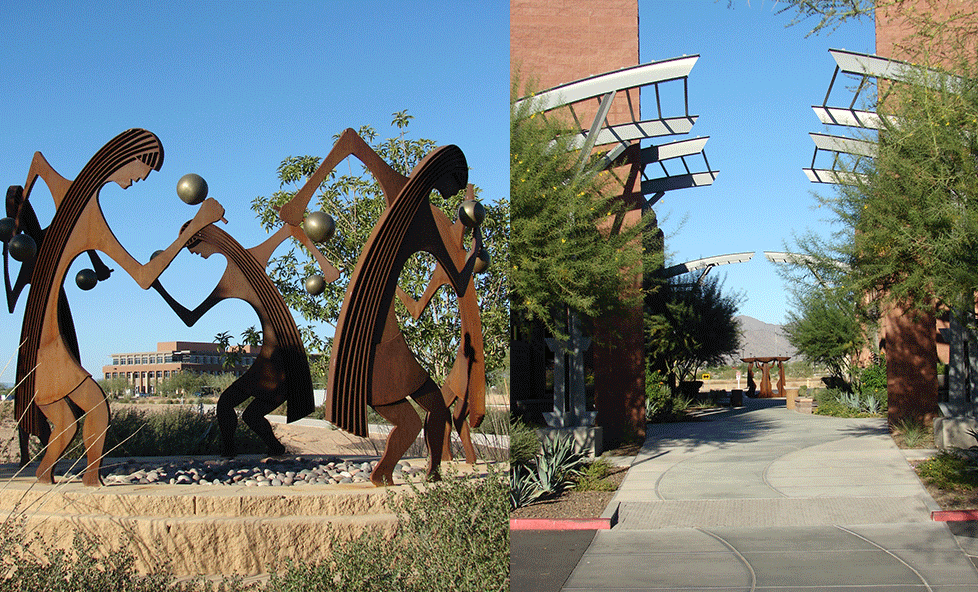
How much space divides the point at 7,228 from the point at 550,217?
502 centimetres

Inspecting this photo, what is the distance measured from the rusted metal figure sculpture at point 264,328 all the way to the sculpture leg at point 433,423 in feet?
6.44

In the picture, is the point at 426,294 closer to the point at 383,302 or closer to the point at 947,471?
the point at 383,302

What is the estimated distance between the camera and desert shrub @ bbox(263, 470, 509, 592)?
14.5ft

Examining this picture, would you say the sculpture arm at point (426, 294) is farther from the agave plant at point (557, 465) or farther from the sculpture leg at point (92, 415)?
the sculpture leg at point (92, 415)

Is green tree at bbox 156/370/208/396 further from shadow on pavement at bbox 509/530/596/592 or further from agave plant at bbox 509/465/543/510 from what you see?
shadow on pavement at bbox 509/530/596/592

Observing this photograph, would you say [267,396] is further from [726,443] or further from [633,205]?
[726,443]

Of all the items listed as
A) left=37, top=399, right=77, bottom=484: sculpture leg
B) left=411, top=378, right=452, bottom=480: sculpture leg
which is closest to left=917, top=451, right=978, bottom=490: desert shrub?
left=411, top=378, right=452, bottom=480: sculpture leg

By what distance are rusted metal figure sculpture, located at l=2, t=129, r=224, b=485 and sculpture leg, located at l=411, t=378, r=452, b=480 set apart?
251cm

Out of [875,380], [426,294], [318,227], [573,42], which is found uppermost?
[573,42]

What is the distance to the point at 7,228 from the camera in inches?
273

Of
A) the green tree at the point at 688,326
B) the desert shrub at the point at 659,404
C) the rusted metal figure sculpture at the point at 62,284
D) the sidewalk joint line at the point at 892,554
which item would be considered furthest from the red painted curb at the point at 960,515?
the green tree at the point at 688,326

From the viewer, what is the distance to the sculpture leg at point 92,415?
6297 millimetres

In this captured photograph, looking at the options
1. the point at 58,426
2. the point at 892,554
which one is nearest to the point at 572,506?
the point at 892,554

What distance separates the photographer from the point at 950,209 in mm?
5281
